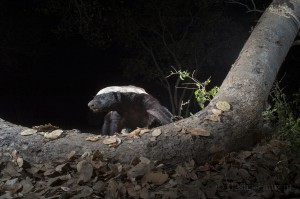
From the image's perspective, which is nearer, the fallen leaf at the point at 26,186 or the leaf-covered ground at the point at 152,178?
the leaf-covered ground at the point at 152,178

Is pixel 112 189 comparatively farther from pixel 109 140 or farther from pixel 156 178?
pixel 109 140

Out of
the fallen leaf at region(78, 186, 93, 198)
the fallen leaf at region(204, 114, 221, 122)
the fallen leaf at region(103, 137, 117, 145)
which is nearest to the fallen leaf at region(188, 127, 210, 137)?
the fallen leaf at region(204, 114, 221, 122)

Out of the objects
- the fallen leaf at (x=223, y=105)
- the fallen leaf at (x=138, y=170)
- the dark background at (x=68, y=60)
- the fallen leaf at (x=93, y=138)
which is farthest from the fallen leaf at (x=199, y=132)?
the dark background at (x=68, y=60)

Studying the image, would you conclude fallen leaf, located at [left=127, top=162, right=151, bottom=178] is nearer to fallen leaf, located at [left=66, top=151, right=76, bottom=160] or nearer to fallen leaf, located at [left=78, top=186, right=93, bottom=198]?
fallen leaf, located at [left=78, top=186, right=93, bottom=198]

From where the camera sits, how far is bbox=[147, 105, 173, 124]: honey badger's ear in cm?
311

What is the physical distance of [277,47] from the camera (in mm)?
3207

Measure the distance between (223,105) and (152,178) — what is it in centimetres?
87

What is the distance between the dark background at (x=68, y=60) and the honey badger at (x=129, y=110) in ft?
12.8

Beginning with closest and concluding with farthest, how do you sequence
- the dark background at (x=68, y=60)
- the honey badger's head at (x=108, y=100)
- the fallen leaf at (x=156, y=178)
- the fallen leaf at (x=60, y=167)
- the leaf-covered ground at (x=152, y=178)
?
the leaf-covered ground at (x=152, y=178) < the fallen leaf at (x=156, y=178) < the fallen leaf at (x=60, y=167) < the honey badger's head at (x=108, y=100) < the dark background at (x=68, y=60)

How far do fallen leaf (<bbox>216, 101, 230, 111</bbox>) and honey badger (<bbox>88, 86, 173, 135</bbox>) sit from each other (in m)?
0.72

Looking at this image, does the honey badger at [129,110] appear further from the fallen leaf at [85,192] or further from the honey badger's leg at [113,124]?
the fallen leaf at [85,192]

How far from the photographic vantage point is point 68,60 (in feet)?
32.5

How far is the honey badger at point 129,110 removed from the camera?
10.00 ft

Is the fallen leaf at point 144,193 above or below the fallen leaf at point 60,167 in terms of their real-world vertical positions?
below
